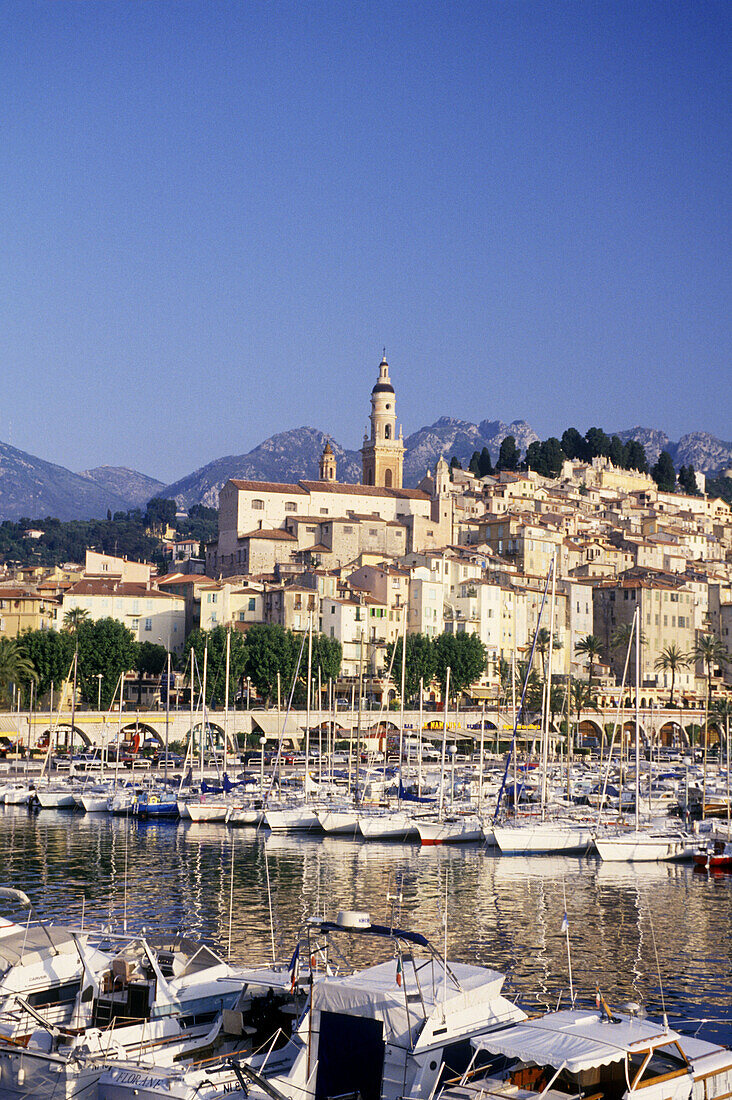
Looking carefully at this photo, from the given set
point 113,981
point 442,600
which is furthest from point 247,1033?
point 442,600

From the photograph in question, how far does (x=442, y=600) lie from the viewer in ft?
377

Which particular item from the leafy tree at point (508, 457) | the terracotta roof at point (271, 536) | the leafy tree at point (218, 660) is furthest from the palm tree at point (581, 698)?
the leafy tree at point (508, 457)

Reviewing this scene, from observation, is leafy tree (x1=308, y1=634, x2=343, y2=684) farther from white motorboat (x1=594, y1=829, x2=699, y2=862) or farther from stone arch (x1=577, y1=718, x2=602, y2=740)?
white motorboat (x1=594, y1=829, x2=699, y2=862)

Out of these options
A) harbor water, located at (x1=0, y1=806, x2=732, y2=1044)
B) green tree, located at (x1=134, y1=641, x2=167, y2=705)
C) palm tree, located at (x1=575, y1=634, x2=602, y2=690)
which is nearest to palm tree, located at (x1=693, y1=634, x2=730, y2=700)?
palm tree, located at (x1=575, y1=634, x2=602, y2=690)

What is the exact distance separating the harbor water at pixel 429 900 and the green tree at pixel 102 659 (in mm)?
Result: 34278

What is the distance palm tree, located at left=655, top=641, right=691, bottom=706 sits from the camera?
4525 inches

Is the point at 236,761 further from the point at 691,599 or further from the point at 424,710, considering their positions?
the point at 691,599

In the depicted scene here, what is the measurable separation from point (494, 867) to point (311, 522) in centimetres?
7926

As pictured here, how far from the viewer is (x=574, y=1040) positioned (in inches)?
681

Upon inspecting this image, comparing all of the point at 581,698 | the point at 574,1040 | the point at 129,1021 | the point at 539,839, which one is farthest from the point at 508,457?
the point at 574,1040

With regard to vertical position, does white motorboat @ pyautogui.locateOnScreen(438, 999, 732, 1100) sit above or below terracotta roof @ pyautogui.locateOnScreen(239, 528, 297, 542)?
below

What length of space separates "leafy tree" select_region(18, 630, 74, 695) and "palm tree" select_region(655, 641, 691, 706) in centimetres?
5318

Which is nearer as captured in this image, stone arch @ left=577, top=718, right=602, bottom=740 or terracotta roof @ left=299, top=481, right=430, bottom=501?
stone arch @ left=577, top=718, right=602, bottom=740

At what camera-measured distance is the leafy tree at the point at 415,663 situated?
101 m
